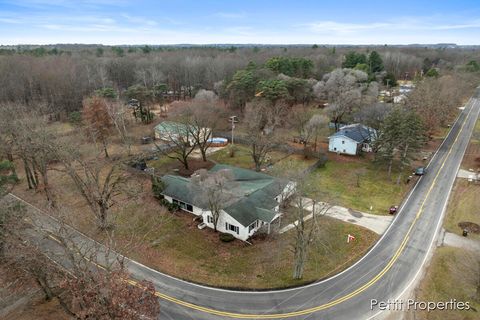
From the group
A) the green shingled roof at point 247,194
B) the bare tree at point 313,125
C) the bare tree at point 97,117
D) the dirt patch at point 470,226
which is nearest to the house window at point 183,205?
the green shingled roof at point 247,194

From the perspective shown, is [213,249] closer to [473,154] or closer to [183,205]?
[183,205]

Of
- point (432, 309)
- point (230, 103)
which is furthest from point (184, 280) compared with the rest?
point (230, 103)

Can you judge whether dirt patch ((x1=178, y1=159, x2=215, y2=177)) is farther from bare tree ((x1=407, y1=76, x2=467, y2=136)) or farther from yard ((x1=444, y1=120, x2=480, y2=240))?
bare tree ((x1=407, y1=76, x2=467, y2=136))

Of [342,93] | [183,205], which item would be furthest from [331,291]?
[342,93]

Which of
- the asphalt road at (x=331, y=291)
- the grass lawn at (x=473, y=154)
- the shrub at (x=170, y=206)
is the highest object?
the grass lawn at (x=473, y=154)

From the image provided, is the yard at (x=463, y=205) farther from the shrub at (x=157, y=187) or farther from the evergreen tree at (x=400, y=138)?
the shrub at (x=157, y=187)

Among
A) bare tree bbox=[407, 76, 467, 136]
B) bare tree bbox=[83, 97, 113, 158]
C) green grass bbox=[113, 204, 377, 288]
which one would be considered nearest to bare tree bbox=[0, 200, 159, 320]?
green grass bbox=[113, 204, 377, 288]

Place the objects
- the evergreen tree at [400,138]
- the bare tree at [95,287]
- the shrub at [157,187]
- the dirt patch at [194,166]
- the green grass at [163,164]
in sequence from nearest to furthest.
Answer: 1. the bare tree at [95,287]
2. the shrub at [157,187]
3. the evergreen tree at [400,138]
4. the dirt patch at [194,166]
5. the green grass at [163,164]
